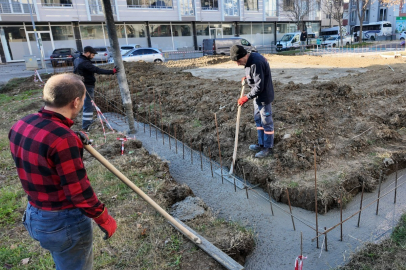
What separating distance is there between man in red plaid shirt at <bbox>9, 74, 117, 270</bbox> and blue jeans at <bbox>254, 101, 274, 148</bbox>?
2.94m

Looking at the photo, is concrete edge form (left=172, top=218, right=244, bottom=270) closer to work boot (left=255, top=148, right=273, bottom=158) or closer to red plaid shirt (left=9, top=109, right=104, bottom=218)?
red plaid shirt (left=9, top=109, right=104, bottom=218)

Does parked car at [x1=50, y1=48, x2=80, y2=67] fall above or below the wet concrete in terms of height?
above

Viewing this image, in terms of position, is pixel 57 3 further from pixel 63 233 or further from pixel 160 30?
pixel 63 233

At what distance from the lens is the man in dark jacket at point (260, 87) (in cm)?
400

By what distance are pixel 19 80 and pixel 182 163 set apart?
12725 mm

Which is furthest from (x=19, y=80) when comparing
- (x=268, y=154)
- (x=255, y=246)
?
(x=255, y=246)

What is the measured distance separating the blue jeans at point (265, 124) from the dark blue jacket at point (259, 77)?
12cm

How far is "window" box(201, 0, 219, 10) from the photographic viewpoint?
32250 mm

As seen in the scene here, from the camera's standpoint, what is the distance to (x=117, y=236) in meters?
2.87

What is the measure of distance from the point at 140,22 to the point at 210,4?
8.42 meters

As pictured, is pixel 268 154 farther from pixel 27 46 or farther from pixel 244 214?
pixel 27 46

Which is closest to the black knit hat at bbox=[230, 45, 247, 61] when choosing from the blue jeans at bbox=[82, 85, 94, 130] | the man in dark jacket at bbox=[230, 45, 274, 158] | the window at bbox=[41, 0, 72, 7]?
the man in dark jacket at bbox=[230, 45, 274, 158]

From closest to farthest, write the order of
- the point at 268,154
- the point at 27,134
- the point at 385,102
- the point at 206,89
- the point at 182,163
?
the point at 27,134 < the point at 268,154 < the point at 182,163 < the point at 385,102 < the point at 206,89

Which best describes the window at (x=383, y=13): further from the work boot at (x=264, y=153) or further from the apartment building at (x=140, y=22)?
the work boot at (x=264, y=153)
